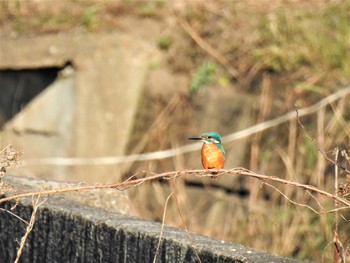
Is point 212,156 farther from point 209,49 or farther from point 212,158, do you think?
point 209,49

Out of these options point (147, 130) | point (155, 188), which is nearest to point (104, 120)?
point (147, 130)

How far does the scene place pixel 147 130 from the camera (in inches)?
307

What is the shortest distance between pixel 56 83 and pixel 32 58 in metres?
0.32

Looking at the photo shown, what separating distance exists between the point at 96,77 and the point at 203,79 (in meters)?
1.10

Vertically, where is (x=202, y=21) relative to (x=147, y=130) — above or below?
above

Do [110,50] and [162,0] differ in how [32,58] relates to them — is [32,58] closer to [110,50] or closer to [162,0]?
[110,50]

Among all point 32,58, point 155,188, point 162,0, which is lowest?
point 155,188

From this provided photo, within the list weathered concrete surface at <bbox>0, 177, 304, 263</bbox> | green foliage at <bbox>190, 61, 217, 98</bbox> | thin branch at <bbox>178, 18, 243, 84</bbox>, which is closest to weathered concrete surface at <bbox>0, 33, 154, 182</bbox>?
thin branch at <bbox>178, 18, 243, 84</bbox>

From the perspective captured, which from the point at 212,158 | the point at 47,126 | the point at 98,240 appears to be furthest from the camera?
the point at 47,126

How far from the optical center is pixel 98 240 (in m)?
3.54

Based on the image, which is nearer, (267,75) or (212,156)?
(212,156)

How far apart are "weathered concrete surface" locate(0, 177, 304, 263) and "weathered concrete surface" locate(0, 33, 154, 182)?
3903 mm

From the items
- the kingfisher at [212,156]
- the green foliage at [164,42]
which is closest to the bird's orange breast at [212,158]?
the kingfisher at [212,156]

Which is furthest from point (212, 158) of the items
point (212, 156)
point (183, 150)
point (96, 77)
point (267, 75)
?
point (96, 77)
